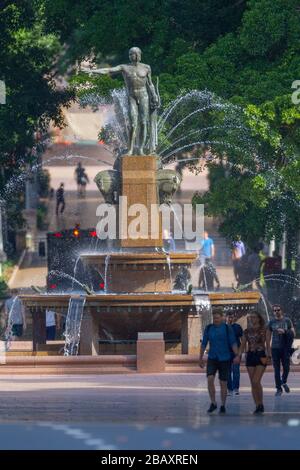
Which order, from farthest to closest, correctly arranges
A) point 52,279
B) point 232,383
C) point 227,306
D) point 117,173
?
1. point 52,279
2. point 117,173
3. point 227,306
4. point 232,383

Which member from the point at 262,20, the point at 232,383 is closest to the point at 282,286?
the point at 262,20

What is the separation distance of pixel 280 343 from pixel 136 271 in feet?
21.7

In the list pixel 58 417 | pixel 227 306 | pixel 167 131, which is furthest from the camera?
pixel 167 131

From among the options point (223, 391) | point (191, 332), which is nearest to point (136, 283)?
point (191, 332)

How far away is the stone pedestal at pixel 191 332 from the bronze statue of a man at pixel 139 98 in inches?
184

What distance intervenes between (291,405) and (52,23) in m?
29.9

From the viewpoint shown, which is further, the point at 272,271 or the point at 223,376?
the point at 272,271

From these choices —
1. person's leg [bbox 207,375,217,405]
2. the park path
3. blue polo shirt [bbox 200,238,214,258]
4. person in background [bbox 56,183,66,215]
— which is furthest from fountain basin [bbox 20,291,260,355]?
person in background [bbox 56,183,66,215]

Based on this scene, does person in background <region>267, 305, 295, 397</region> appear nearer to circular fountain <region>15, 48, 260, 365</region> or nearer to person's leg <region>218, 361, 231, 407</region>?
person's leg <region>218, 361, 231, 407</region>

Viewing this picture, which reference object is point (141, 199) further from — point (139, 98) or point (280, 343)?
point (280, 343)

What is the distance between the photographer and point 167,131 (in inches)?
1807

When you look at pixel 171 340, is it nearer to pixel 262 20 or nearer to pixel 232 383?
pixel 232 383

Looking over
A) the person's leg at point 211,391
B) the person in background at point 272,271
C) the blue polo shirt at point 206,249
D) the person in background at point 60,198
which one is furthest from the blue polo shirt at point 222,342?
the person in background at point 60,198

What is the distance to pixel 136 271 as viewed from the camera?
33.1m
